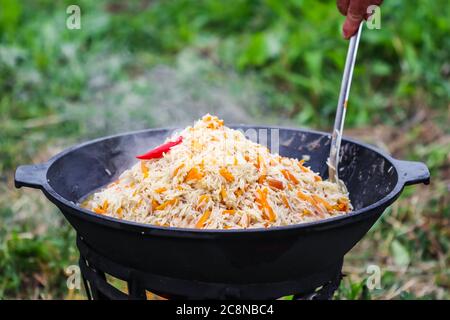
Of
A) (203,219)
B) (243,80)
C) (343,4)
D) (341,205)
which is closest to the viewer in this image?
(203,219)

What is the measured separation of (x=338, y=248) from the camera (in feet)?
6.66

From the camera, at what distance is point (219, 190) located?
6.96 ft

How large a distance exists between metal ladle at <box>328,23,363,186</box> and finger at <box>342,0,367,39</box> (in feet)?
0.09

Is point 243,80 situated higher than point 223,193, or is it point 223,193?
point 243,80

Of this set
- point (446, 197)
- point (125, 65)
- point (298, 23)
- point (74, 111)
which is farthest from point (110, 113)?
point (446, 197)

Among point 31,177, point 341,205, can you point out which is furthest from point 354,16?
point 31,177

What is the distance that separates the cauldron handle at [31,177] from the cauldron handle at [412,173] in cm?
147

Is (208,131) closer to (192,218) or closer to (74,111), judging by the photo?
(192,218)

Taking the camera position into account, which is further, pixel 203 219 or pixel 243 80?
pixel 243 80

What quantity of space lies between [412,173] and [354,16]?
2.39 feet

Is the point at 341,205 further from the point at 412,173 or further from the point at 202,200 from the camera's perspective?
the point at 202,200

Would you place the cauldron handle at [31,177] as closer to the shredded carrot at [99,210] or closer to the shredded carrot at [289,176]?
the shredded carrot at [99,210]

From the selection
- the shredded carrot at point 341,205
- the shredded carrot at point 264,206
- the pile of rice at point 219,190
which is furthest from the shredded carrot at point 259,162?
the shredded carrot at point 341,205

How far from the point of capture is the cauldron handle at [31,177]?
2189 mm
